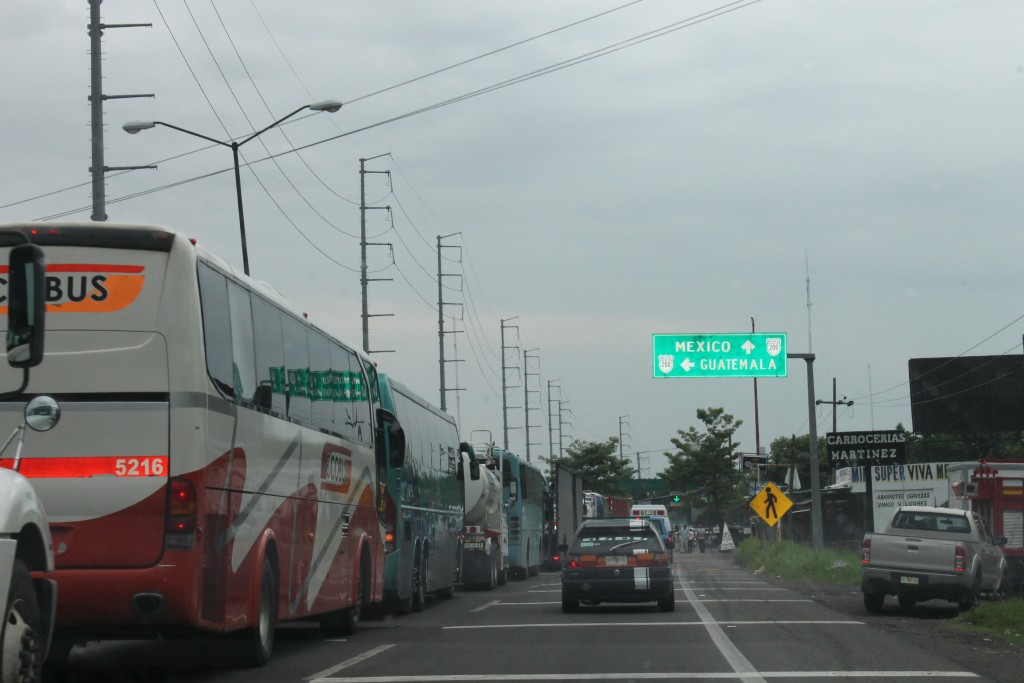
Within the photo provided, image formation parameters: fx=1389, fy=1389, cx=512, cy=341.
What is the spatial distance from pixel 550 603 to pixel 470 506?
7.20 m

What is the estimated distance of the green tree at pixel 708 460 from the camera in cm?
9238

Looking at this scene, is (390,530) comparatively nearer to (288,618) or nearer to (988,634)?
(288,618)

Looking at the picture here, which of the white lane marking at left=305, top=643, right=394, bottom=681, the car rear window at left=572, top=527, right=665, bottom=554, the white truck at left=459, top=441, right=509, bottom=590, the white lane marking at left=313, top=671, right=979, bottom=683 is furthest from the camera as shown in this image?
the white truck at left=459, top=441, right=509, bottom=590

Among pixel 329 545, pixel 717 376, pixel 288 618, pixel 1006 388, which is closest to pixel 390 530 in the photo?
pixel 329 545

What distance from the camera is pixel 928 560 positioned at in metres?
21.2

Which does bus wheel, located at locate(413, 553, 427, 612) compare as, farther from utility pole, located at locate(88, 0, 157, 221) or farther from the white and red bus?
the white and red bus

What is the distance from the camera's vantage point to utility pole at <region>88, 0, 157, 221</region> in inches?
919

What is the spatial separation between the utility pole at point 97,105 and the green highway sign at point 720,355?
53.3 ft

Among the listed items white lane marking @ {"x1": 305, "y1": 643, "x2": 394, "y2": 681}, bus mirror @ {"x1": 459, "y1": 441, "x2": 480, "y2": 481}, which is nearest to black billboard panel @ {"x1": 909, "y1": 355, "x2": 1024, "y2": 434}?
bus mirror @ {"x1": 459, "y1": 441, "x2": 480, "y2": 481}

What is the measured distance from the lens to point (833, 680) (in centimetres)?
1167

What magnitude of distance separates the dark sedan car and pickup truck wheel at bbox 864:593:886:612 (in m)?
3.13

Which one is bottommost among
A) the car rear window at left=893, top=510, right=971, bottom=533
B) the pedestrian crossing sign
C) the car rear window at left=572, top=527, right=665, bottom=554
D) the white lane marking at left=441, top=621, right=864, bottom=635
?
the white lane marking at left=441, top=621, right=864, bottom=635

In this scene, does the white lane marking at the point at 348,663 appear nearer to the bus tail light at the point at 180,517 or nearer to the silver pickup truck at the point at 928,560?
the bus tail light at the point at 180,517

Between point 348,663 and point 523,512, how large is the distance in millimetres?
29494
